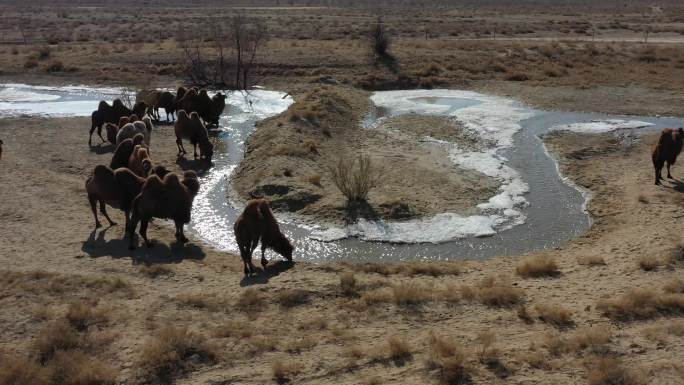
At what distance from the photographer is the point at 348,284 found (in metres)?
10.1

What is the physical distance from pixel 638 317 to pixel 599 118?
671 inches

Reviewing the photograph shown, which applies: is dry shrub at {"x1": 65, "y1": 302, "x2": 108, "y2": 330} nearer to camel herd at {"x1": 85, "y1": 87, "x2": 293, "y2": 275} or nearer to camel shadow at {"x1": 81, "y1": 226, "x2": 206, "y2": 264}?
camel shadow at {"x1": 81, "y1": 226, "x2": 206, "y2": 264}

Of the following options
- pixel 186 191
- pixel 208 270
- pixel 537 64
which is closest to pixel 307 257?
pixel 208 270

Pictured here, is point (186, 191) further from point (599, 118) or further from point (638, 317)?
point (599, 118)

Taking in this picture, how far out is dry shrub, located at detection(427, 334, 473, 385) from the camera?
7.39 meters

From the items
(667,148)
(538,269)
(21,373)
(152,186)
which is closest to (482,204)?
(538,269)

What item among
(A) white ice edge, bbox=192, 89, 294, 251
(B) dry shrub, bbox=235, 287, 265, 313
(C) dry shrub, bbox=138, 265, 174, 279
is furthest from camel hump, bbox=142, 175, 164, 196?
(B) dry shrub, bbox=235, 287, 265, 313

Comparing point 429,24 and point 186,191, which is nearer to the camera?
point 186,191

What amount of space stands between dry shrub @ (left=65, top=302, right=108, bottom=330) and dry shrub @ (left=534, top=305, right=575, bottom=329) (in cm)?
688

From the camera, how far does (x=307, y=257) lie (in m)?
12.1

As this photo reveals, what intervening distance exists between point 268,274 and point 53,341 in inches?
152

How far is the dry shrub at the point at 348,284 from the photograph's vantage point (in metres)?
9.89

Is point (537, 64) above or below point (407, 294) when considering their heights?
above

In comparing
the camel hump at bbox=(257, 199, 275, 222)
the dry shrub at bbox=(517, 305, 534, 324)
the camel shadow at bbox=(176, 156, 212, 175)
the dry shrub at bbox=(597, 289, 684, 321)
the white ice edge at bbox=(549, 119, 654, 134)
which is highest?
the white ice edge at bbox=(549, 119, 654, 134)
